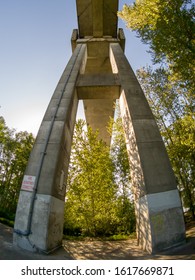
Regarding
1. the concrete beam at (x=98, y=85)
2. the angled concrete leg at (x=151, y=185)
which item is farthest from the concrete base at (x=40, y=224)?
the concrete beam at (x=98, y=85)

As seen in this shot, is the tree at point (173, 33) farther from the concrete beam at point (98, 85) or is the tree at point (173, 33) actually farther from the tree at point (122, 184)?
the tree at point (122, 184)

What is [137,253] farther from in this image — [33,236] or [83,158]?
[83,158]

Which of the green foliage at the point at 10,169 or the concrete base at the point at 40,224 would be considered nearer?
the concrete base at the point at 40,224

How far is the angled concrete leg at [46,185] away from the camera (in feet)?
24.2

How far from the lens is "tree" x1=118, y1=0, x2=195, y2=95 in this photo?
907 centimetres

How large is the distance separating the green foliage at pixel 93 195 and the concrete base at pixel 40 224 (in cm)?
389

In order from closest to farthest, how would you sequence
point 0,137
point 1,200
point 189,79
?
point 189,79 < point 0,137 < point 1,200

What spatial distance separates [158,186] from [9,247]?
6105mm

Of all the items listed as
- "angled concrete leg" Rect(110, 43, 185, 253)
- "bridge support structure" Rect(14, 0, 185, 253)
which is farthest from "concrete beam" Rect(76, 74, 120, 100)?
"angled concrete leg" Rect(110, 43, 185, 253)

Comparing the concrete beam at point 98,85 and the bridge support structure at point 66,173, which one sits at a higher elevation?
the concrete beam at point 98,85

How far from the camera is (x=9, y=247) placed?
275 inches

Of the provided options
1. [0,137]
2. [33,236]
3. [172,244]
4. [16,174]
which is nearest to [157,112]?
[172,244]

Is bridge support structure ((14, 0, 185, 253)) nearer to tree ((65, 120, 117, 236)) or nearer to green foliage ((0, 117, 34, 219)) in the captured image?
tree ((65, 120, 117, 236))

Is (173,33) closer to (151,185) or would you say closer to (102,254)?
(151,185)
